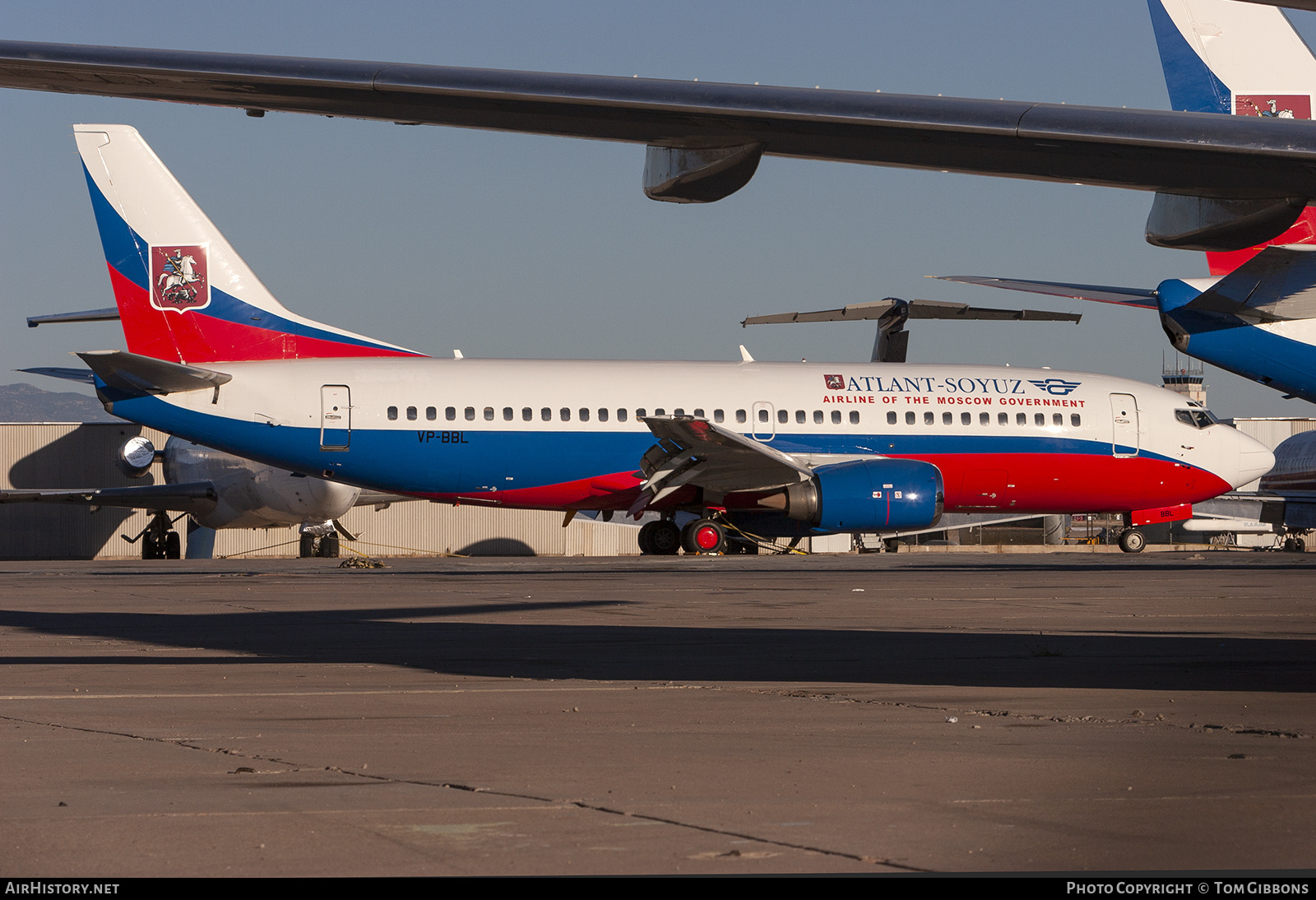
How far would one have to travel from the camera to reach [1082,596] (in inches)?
637

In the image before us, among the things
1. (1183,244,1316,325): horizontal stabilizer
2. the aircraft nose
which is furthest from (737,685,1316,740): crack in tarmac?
the aircraft nose

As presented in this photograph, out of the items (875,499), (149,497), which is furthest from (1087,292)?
(149,497)

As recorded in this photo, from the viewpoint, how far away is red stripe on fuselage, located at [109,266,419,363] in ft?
79.8

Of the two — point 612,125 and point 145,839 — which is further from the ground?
point 612,125

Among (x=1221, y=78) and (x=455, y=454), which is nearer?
(x=1221, y=78)

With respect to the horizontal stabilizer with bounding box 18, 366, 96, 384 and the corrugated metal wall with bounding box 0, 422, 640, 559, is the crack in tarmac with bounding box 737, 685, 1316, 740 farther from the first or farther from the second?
the corrugated metal wall with bounding box 0, 422, 640, 559

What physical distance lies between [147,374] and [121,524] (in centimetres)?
3133

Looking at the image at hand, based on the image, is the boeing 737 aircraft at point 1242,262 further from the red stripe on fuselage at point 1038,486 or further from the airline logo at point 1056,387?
the airline logo at point 1056,387

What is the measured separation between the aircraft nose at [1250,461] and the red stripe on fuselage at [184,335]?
18725 millimetres

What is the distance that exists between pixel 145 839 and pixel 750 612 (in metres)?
10.1

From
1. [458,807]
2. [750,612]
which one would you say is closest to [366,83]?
[458,807]

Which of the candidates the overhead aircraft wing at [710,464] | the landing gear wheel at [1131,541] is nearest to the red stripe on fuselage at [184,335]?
the overhead aircraft wing at [710,464]

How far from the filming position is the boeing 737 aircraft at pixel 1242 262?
6891 millimetres
